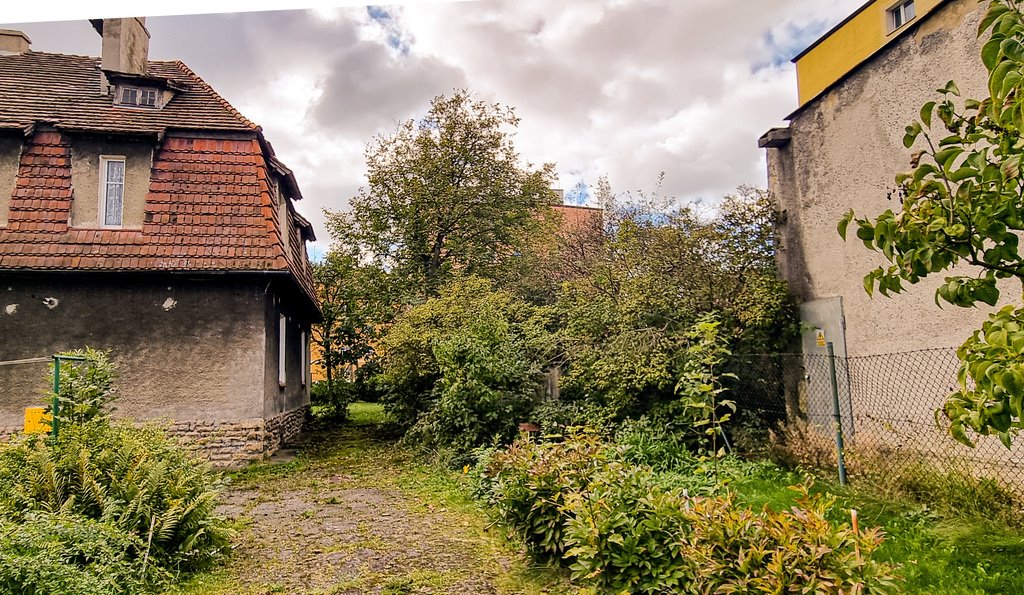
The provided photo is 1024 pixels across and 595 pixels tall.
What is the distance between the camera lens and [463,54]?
4246 millimetres

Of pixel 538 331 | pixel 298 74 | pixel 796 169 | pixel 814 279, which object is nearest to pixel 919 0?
pixel 796 169

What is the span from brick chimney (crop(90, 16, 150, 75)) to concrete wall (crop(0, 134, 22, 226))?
1371mm

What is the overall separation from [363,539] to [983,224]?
3.69m

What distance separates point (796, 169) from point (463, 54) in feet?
11.8

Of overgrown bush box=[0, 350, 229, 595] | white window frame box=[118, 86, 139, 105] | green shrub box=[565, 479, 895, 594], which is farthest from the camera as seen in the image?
white window frame box=[118, 86, 139, 105]

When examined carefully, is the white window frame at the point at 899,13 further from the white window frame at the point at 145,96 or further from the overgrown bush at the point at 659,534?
the white window frame at the point at 145,96

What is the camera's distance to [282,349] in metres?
8.21

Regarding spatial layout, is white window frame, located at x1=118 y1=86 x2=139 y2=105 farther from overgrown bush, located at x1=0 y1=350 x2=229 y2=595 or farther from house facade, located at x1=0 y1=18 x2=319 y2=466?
overgrown bush, located at x1=0 y1=350 x2=229 y2=595

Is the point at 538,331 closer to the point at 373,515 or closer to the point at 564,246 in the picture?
the point at 564,246

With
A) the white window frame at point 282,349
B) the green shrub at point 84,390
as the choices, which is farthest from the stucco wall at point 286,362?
the green shrub at point 84,390

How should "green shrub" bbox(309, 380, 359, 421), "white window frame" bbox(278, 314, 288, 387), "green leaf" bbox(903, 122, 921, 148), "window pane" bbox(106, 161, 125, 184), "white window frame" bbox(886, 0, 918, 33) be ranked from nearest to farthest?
"green leaf" bbox(903, 122, 921, 148)
"white window frame" bbox(886, 0, 918, 33)
"window pane" bbox(106, 161, 125, 184)
"white window frame" bbox(278, 314, 288, 387)
"green shrub" bbox(309, 380, 359, 421)

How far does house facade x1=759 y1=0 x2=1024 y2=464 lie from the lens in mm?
4379

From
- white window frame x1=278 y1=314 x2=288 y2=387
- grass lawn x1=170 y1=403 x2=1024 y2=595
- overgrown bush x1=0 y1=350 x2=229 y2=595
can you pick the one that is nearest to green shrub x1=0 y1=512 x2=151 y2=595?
overgrown bush x1=0 y1=350 x2=229 y2=595

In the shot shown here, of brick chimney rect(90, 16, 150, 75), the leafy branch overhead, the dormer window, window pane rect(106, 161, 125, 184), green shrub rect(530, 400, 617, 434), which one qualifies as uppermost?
brick chimney rect(90, 16, 150, 75)
